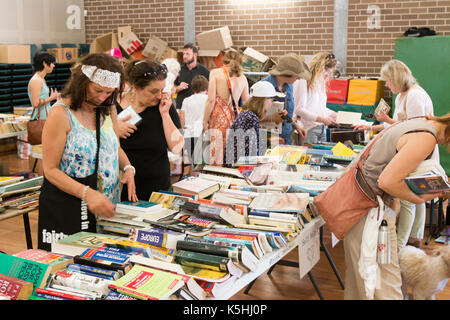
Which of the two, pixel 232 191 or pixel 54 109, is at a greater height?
pixel 54 109

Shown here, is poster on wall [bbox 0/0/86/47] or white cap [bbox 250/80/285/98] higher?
poster on wall [bbox 0/0/86/47]

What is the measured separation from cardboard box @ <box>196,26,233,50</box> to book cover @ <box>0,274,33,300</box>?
7220mm

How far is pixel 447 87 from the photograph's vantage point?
6727 mm

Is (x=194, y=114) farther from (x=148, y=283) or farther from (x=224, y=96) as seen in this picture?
(x=148, y=283)

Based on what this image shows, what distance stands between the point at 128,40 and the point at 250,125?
636 cm

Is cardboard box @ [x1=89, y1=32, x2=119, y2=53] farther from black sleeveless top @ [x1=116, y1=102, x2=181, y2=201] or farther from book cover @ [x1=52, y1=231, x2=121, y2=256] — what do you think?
book cover @ [x1=52, y1=231, x2=121, y2=256]

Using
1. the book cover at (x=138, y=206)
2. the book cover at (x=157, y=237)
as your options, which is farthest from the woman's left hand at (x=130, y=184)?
the book cover at (x=157, y=237)

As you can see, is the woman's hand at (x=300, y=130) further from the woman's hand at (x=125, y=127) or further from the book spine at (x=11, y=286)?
the book spine at (x=11, y=286)

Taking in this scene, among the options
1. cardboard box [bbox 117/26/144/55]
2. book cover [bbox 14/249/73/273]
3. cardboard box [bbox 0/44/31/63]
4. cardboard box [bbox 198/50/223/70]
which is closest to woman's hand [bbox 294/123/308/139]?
book cover [bbox 14/249/73/273]

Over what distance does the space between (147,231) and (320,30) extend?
6563 millimetres

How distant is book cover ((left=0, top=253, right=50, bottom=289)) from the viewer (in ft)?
5.72
